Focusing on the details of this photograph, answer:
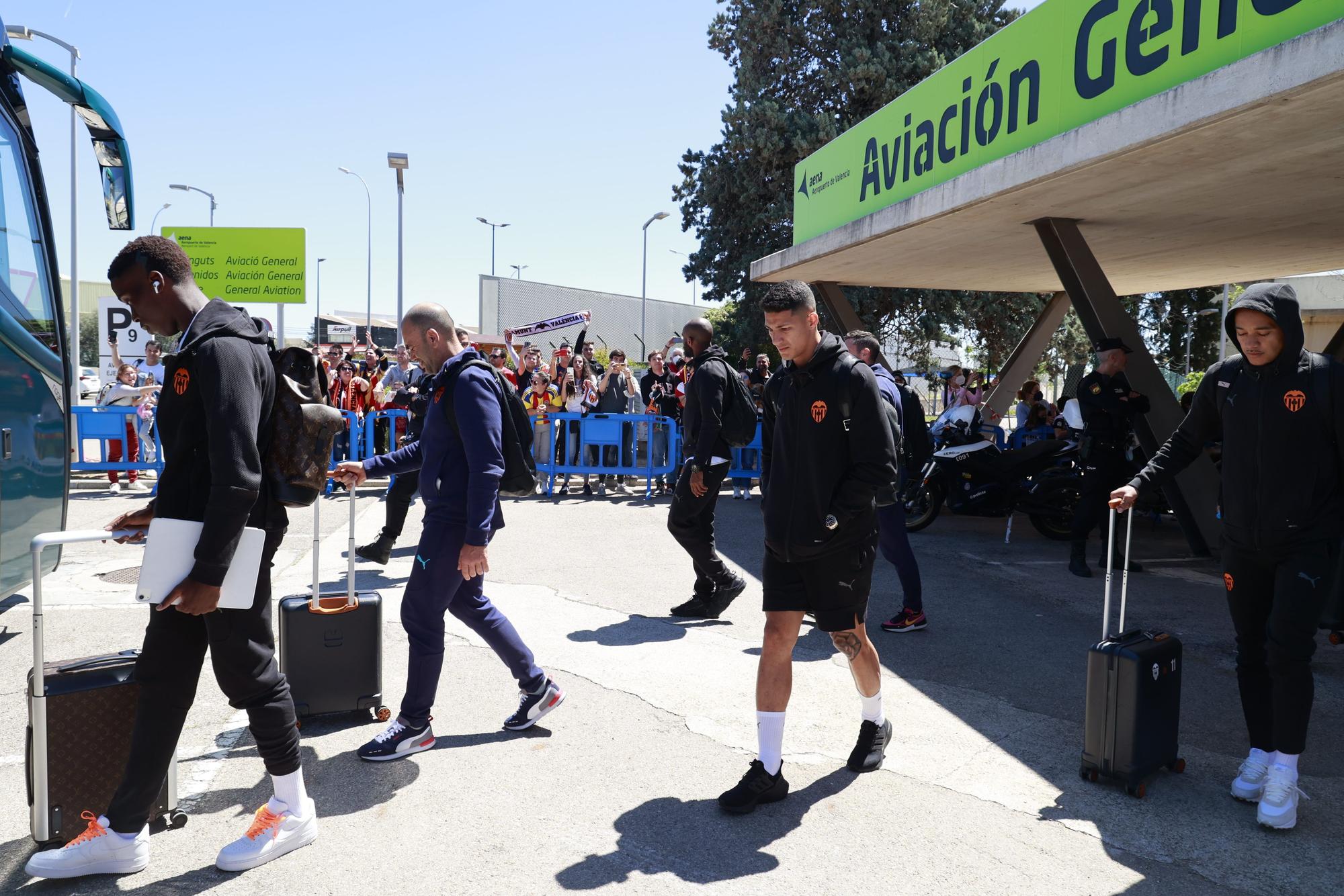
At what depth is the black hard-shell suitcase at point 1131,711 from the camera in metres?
3.82

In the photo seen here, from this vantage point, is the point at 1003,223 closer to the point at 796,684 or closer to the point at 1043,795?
the point at 796,684

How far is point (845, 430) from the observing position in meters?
3.73

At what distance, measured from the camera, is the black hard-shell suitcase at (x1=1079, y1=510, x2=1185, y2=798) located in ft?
12.5

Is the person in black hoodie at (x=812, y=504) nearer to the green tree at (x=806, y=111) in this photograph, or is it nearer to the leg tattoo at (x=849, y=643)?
the leg tattoo at (x=849, y=643)

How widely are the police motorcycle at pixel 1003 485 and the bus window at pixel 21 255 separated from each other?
24.5ft

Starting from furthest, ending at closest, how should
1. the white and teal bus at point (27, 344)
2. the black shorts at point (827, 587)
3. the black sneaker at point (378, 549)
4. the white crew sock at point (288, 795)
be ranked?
1. the black sneaker at point (378, 549)
2. the white and teal bus at point (27, 344)
3. the black shorts at point (827, 587)
4. the white crew sock at point (288, 795)

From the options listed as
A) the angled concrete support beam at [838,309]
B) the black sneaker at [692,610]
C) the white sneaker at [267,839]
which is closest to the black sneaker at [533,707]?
the white sneaker at [267,839]

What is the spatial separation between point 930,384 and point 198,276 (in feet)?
59.9

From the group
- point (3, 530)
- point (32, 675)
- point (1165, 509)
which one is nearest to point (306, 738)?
point (32, 675)

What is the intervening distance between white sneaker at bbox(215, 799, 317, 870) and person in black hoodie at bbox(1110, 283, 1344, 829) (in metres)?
3.37

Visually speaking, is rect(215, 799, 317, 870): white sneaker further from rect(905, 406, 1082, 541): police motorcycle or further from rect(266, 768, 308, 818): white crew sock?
rect(905, 406, 1082, 541): police motorcycle

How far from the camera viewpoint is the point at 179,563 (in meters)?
2.88

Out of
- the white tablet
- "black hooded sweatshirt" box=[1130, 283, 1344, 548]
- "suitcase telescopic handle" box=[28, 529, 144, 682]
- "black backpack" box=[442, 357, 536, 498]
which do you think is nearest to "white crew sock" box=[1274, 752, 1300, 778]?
"black hooded sweatshirt" box=[1130, 283, 1344, 548]

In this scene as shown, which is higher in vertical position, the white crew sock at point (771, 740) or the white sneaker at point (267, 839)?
the white crew sock at point (771, 740)
